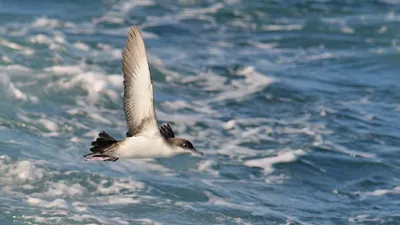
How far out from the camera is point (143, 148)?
7.01m

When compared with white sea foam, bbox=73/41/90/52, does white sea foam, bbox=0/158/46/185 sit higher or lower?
lower

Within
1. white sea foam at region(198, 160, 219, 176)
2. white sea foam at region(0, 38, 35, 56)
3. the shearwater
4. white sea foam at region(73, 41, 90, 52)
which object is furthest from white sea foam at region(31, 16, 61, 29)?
the shearwater

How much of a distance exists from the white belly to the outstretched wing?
68mm

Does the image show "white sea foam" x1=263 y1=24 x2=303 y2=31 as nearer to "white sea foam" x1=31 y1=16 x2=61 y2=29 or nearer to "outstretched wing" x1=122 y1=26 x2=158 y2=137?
"white sea foam" x1=31 y1=16 x2=61 y2=29

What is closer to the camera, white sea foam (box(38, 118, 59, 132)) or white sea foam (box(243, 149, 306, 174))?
white sea foam (box(243, 149, 306, 174))

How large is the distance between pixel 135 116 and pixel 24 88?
18.3 ft

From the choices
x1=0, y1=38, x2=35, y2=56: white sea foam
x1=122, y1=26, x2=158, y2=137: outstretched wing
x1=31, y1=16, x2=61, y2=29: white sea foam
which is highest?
x1=31, y1=16, x2=61, y2=29: white sea foam

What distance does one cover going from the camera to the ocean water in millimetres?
9336

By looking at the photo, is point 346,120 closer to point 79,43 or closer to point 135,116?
point 79,43

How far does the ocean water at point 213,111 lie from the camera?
934 centimetres

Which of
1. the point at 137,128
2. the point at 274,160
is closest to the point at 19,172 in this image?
the point at 137,128

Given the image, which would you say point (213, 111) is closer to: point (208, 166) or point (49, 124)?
point (208, 166)

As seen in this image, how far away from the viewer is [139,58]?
6.79 metres

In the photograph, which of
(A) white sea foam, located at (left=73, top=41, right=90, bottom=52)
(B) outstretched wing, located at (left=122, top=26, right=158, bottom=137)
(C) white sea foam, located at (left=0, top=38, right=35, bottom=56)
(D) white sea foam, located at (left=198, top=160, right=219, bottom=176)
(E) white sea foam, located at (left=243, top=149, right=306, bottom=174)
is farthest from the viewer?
(A) white sea foam, located at (left=73, top=41, right=90, bottom=52)
